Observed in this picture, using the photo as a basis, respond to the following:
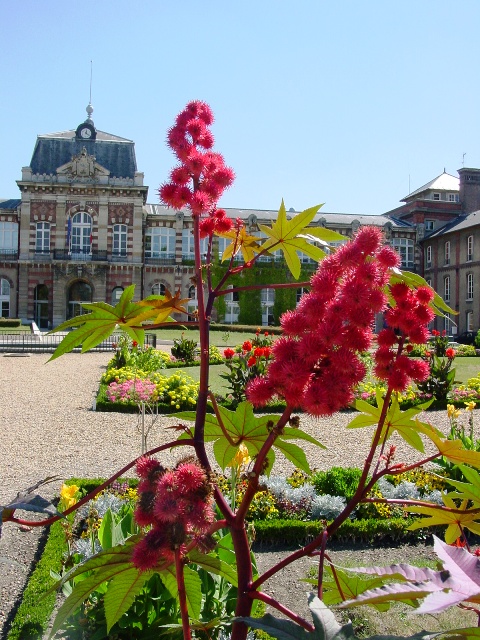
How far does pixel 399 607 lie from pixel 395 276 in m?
3.73

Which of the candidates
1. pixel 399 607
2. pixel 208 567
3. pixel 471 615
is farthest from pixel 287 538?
pixel 208 567

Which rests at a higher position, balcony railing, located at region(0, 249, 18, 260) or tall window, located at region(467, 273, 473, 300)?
balcony railing, located at region(0, 249, 18, 260)

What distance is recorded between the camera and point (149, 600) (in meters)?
2.78

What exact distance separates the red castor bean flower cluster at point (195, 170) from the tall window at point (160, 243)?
38.5 metres

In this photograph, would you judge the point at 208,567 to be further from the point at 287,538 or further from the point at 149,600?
Answer: the point at 287,538

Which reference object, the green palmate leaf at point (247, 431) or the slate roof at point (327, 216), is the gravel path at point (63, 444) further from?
the slate roof at point (327, 216)

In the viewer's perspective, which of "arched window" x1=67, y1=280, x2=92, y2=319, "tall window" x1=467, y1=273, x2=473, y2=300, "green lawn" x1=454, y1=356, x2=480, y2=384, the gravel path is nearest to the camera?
the gravel path

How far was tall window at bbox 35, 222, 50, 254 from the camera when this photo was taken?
3728 cm

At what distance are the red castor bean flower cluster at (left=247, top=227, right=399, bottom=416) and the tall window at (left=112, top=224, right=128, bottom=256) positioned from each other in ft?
125

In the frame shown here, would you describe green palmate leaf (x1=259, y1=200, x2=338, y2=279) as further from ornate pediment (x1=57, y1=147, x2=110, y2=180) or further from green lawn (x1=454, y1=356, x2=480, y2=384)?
ornate pediment (x1=57, y1=147, x2=110, y2=180)

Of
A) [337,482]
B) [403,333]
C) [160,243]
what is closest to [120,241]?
[160,243]

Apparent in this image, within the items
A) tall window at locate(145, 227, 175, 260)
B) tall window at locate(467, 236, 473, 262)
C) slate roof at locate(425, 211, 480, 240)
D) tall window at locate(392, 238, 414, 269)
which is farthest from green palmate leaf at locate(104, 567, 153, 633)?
tall window at locate(392, 238, 414, 269)

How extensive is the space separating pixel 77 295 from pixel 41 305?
2.47 metres

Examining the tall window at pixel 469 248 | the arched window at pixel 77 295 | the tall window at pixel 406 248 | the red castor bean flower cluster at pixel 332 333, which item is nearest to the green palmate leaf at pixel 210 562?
the red castor bean flower cluster at pixel 332 333
